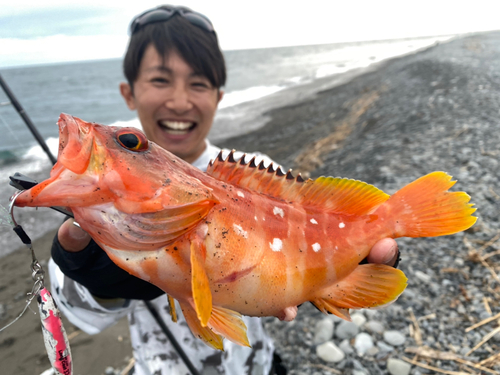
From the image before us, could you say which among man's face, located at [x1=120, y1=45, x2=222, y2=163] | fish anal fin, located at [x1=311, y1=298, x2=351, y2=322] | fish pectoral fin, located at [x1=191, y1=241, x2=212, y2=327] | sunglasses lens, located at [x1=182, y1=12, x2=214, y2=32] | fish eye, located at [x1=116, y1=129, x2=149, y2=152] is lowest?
fish anal fin, located at [x1=311, y1=298, x2=351, y2=322]

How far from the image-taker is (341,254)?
1805 millimetres

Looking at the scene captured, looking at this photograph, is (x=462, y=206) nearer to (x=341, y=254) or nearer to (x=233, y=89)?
(x=341, y=254)

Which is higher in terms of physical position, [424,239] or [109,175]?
[109,175]

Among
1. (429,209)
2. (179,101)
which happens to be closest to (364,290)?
(429,209)

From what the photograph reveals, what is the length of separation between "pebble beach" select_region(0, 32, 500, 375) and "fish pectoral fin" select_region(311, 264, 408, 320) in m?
1.79

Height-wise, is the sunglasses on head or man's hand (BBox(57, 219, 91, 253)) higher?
the sunglasses on head

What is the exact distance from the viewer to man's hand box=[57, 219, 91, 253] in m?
1.70

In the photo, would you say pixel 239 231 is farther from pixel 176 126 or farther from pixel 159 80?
pixel 159 80

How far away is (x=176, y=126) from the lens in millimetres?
3043

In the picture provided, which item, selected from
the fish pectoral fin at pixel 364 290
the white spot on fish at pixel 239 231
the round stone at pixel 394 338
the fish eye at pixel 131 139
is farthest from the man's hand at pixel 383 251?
the round stone at pixel 394 338

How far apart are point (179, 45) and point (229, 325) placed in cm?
259

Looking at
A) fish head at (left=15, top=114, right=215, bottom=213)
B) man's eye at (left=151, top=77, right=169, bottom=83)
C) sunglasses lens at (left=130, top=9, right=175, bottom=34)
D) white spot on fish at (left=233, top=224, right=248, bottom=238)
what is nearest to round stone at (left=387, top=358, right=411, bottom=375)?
white spot on fish at (left=233, top=224, right=248, bottom=238)

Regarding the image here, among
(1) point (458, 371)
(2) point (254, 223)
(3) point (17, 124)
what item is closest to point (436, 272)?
(1) point (458, 371)

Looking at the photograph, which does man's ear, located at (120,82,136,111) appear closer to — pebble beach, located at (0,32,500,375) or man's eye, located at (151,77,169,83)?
man's eye, located at (151,77,169,83)
